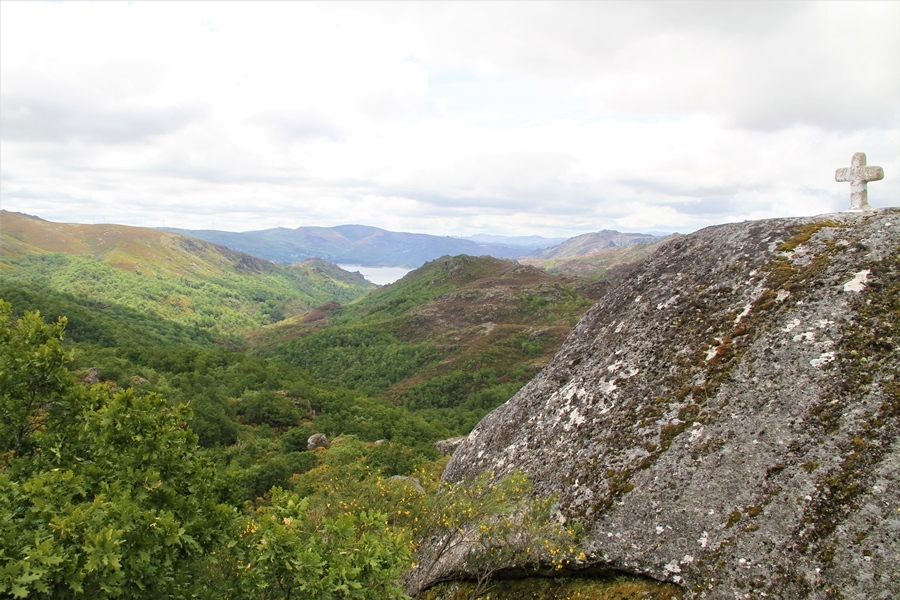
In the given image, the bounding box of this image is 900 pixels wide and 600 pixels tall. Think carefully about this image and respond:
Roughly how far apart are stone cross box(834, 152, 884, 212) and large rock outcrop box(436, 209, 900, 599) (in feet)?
3.99

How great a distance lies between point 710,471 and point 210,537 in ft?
29.4

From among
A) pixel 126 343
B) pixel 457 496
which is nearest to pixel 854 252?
pixel 457 496

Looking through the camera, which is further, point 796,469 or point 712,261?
point 712,261

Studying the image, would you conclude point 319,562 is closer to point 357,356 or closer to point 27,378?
point 27,378

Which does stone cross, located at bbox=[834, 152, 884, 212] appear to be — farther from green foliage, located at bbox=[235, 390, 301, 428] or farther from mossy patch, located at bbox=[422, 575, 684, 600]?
green foliage, located at bbox=[235, 390, 301, 428]

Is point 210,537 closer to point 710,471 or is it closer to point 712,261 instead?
point 710,471

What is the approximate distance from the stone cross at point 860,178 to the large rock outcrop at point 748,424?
1.22m

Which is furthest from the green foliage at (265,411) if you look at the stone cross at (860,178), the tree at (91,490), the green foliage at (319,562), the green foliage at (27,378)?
the stone cross at (860,178)

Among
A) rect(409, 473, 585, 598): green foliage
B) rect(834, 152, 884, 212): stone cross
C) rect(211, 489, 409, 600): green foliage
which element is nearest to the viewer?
rect(211, 489, 409, 600): green foliage

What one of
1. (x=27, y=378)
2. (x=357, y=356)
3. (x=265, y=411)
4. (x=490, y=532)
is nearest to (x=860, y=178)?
(x=490, y=532)

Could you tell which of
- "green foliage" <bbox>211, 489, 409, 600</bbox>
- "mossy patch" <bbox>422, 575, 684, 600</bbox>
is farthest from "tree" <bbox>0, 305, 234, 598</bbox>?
"mossy patch" <bbox>422, 575, 684, 600</bbox>

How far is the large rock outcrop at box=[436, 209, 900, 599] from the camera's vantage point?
22.4 feet

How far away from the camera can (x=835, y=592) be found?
6.25 m

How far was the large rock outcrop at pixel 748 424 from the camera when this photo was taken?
6820 mm
